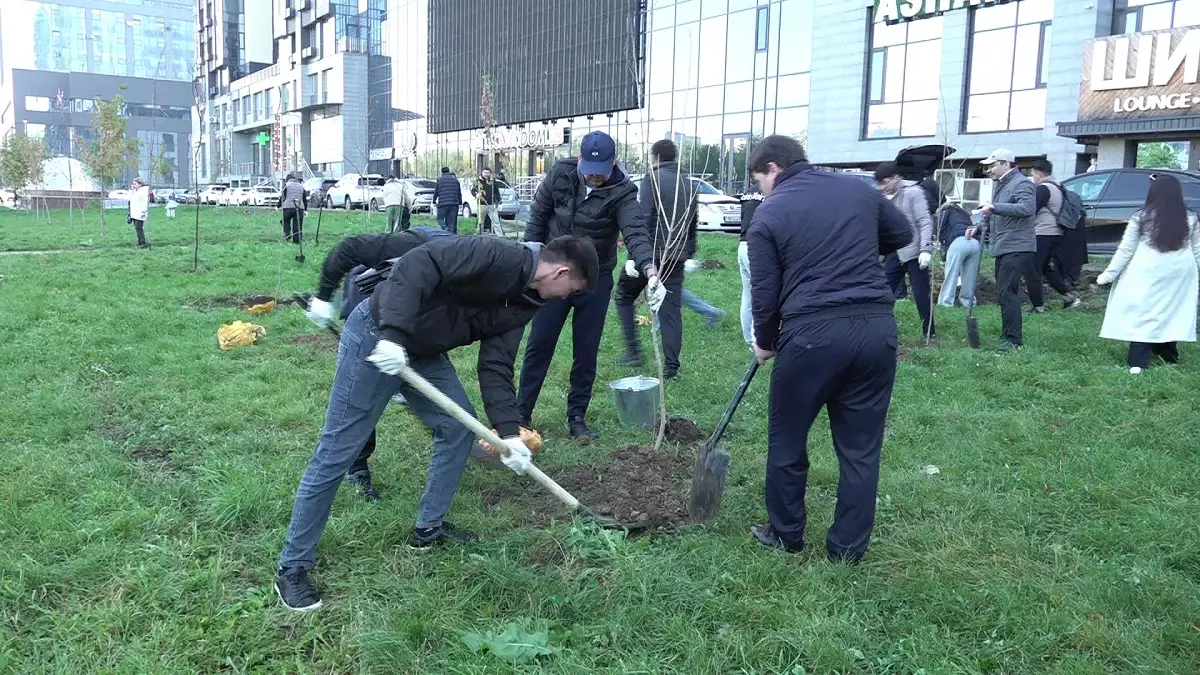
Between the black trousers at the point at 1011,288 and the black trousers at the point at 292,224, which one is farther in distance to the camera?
the black trousers at the point at 292,224

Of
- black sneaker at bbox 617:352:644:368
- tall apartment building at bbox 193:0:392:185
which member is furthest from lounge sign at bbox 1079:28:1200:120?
tall apartment building at bbox 193:0:392:185

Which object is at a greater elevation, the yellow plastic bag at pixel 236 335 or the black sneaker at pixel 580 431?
the yellow plastic bag at pixel 236 335

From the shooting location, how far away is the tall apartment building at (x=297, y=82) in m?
59.1

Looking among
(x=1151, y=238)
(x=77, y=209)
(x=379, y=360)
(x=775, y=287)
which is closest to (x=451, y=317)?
(x=379, y=360)

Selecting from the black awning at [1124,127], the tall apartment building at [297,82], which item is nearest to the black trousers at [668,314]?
the black awning at [1124,127]

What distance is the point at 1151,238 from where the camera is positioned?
6996 millimetres

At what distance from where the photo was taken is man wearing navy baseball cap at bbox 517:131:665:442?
5453 millimetres

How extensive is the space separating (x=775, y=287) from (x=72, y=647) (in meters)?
2.86

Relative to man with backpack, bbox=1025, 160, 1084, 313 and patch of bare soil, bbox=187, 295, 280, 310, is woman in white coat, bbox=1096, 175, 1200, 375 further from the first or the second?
patch of bare soil, bbox=187, 295, 280, 310

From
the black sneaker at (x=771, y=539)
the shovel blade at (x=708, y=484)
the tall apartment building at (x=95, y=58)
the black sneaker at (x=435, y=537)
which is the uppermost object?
the tall apartment building at (x=95, y=58)

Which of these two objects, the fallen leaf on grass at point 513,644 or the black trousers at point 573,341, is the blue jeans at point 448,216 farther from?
the fallen leaf on grass at point 513,644

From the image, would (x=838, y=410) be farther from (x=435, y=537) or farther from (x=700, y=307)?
(x=700, y=307)

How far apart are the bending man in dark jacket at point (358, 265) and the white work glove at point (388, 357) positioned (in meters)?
0.53

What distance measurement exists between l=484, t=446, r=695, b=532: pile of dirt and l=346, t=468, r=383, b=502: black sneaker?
57cm
